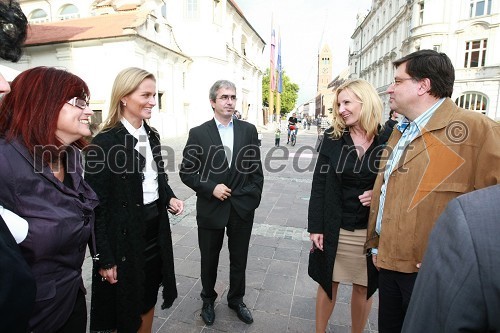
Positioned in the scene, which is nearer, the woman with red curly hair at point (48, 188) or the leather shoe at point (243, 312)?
the woman with red curly hair at point (48, 188)

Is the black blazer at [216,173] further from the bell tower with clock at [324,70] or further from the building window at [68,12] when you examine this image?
the bell tower with clock at [324,70]

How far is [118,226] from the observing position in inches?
80.0

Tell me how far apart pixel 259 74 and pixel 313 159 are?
3521 centimetres

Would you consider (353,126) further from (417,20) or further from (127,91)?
(417,20)

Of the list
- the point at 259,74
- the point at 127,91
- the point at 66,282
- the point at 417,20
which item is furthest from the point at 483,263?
the point at 259,74

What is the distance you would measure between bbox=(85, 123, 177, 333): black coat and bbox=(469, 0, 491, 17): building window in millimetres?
37582

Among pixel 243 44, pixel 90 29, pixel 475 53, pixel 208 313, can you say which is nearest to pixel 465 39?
pixel 475 53

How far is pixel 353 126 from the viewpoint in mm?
2436

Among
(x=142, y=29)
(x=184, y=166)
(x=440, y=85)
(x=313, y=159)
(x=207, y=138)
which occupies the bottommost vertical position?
(x=313, y=159)

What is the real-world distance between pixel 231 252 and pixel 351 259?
1181mm

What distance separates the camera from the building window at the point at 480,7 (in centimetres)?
2783

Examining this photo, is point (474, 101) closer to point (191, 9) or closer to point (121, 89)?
point (191, 9)

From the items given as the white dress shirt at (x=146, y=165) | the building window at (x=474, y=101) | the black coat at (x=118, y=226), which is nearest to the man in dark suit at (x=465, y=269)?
the black coat at (x=118, y=226)

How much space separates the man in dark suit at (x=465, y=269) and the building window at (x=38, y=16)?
38.3 m
